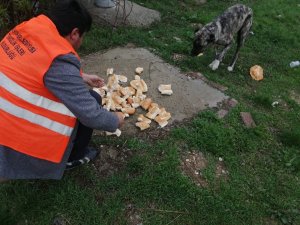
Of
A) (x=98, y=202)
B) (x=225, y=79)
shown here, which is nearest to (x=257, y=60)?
(x=225, y=79)

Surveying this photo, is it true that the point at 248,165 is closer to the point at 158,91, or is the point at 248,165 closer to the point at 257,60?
the point at 158,91

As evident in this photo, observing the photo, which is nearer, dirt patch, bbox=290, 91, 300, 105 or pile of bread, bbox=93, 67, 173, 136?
pile of bread, bbox=93, 67, 173, 136

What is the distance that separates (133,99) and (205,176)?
131cm

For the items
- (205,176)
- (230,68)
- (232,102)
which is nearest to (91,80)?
(205,176)

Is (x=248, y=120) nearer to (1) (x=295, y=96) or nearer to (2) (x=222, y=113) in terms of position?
(2) (x=222, y=113)

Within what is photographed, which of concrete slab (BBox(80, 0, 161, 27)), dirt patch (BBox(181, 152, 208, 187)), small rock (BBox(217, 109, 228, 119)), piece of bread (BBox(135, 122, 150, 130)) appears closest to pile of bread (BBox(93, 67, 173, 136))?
piece of bread (BBox(135, 122, 150, 130))

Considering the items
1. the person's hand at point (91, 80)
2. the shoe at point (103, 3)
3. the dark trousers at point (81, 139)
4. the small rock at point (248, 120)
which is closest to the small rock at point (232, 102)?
the small rock at point (248, 120)

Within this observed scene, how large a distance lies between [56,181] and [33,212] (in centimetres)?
36

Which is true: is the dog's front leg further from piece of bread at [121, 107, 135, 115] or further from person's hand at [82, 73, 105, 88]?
person's hand at [82, 73, 105, 88]

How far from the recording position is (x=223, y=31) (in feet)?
19.6

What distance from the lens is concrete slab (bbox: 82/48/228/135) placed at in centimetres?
478

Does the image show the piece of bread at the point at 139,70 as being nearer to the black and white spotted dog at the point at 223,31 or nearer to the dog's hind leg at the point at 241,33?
the black and white spotted dog at the point at 223,31

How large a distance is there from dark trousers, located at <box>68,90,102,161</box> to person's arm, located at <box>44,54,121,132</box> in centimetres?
54

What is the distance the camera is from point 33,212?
11.5 feet
